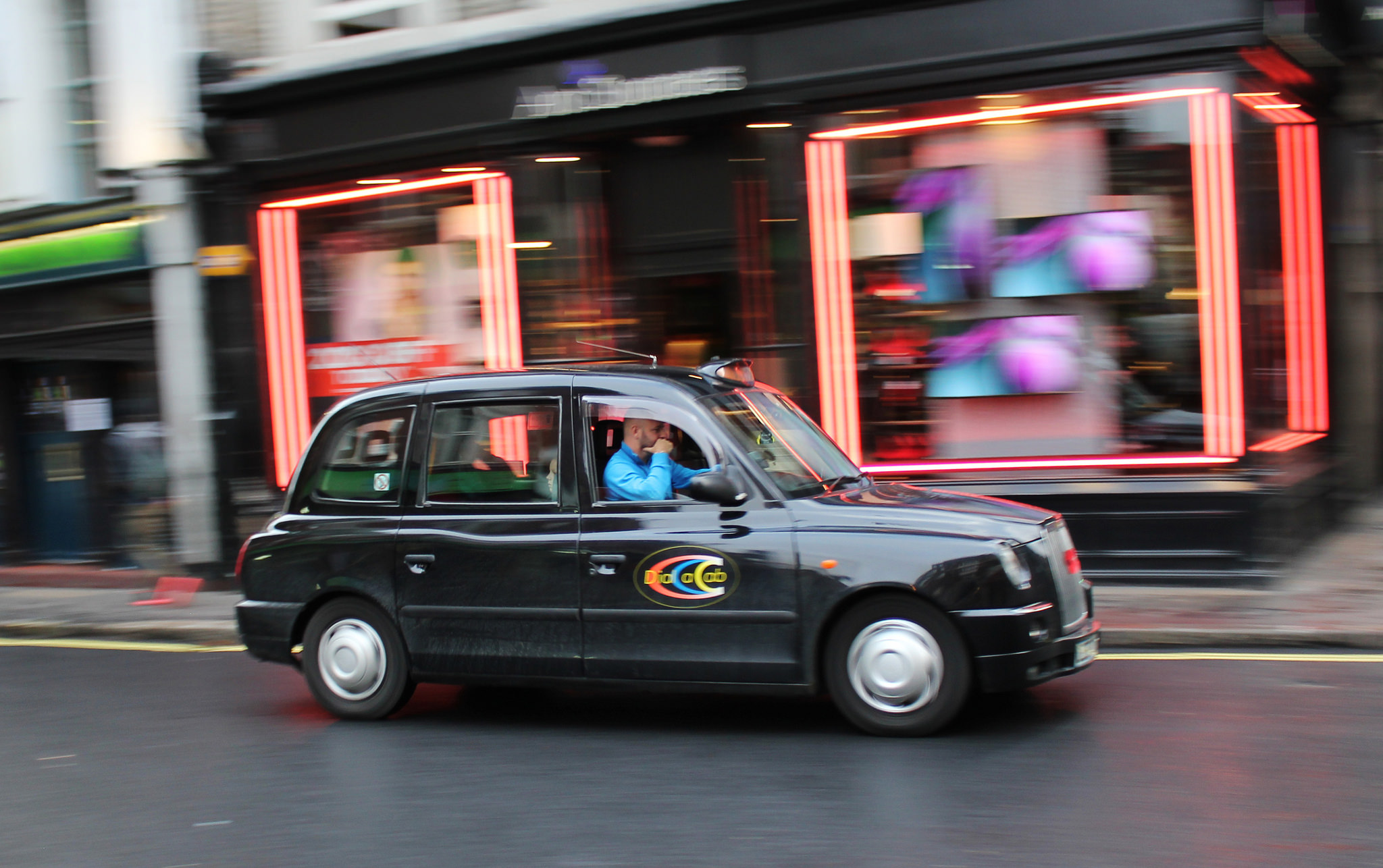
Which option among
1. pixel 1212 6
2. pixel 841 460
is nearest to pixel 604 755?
pixel 841 460

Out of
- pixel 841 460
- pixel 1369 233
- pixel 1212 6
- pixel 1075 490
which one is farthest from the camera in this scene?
pixel 1369 233

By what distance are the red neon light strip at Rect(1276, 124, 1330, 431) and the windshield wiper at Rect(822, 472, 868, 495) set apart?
5.47m

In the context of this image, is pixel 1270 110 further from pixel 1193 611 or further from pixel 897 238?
pixel 1193 611

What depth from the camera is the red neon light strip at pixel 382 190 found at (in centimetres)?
1225

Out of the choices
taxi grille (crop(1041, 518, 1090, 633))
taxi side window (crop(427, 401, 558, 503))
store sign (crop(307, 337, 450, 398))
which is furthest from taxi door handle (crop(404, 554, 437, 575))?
store sign (crop(307, 337, 450, 398))

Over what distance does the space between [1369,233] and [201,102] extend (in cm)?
1154

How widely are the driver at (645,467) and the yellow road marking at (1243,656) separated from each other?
9.51ft

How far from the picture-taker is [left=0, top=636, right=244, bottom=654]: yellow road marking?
32.4 feet

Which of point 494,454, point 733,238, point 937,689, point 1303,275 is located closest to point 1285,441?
point 1303,275

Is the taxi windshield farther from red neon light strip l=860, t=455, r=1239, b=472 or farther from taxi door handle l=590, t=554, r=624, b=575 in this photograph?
red neon light strip l=860, t=455, r=1239, b=472

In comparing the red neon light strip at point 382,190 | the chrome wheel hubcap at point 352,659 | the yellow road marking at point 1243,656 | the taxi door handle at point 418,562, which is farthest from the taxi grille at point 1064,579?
the red neon light strip at point 382,190

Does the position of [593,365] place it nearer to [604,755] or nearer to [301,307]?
[604,755]

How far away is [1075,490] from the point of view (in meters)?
9.72

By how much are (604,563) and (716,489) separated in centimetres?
71
